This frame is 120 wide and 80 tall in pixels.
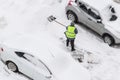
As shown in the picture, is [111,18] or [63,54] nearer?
[63,54]

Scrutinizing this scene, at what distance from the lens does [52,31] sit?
18.1m

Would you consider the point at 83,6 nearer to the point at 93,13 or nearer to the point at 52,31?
the point at 93,13

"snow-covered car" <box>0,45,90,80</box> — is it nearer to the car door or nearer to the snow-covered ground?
the snow-covered ground

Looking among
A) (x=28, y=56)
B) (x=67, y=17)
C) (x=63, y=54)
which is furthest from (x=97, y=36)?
(x=28, y=56)

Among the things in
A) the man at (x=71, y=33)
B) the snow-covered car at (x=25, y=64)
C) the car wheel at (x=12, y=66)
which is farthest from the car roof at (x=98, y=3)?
the car wheel at (x=12, y=66)

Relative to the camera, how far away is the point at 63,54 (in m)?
14.5

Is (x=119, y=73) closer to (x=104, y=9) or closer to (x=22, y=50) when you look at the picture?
(x=104, y=9)

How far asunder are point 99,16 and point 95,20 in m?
0.31

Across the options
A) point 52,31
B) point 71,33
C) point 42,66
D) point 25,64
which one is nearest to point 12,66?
point 25,64

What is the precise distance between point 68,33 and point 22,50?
3.27 metres

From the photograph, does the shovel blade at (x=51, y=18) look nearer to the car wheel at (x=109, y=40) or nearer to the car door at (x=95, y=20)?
the car door at (x=95, y=20)

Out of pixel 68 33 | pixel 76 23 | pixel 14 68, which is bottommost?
pixel 14 68

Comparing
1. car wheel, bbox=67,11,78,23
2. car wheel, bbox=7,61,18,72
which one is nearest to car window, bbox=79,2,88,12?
car wheel, bbox=67,11,78,23

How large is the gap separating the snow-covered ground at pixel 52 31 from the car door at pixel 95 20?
60cm
